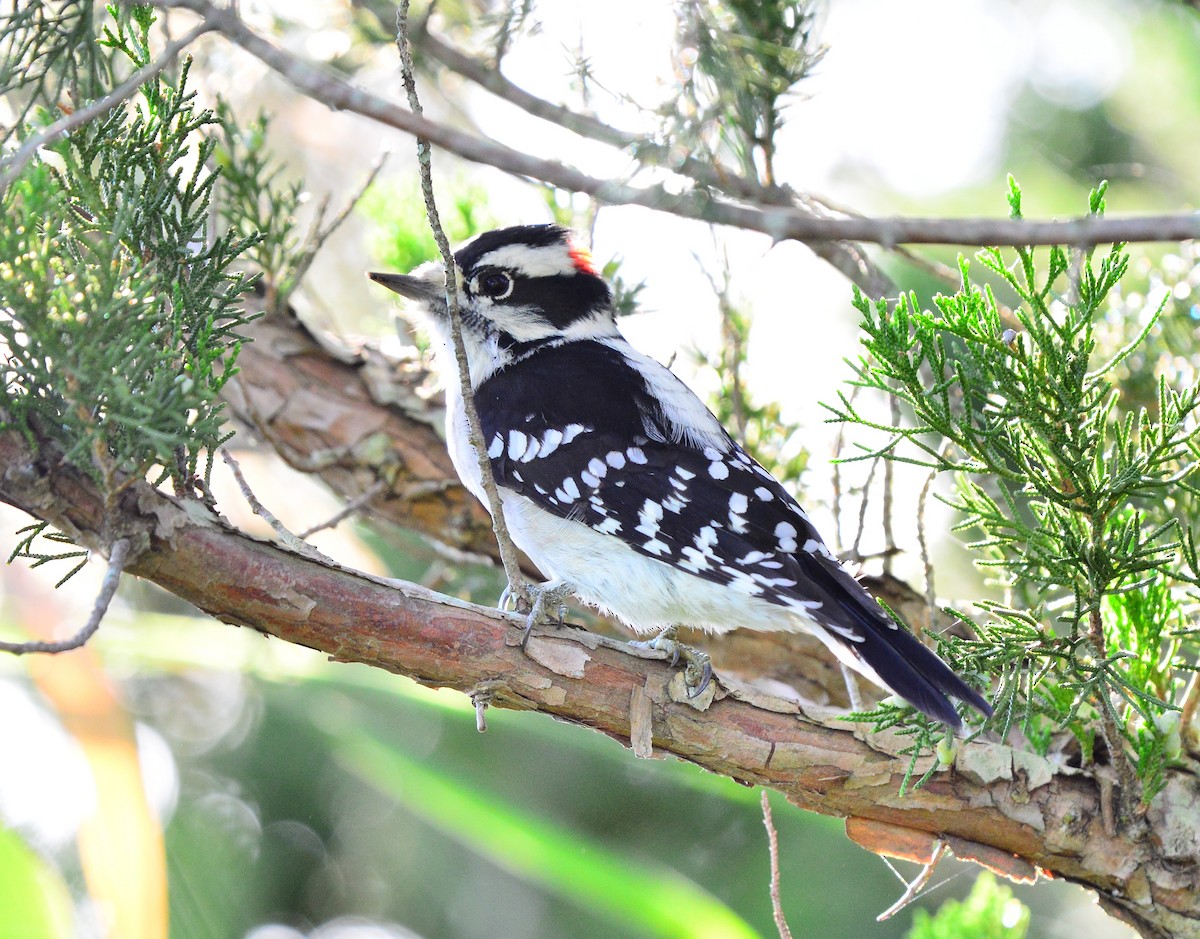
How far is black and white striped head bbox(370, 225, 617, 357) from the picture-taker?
226 centimetres

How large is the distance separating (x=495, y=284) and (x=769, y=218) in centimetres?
139

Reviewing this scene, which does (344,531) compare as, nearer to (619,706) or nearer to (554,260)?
(554,260)

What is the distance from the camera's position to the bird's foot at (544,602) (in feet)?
5.16

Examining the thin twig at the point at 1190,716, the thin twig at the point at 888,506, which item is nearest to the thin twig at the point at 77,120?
the thin twig at the point at 888,506

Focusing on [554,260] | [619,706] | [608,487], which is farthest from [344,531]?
[619,706]

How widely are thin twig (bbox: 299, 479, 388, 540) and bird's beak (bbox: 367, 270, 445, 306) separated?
1.37 feet

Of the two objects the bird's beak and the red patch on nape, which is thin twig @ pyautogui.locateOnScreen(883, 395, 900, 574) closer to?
the red patch on nape

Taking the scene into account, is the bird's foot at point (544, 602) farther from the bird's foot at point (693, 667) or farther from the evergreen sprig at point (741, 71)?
the evergreen sprig at point (741, 71)

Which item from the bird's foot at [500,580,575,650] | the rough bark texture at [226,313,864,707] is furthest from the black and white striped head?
the bird's foot at [500,580,575,650]

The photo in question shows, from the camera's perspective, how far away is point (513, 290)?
7.65ft

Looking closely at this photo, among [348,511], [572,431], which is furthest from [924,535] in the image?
[348,511]

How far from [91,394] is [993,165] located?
149 inches

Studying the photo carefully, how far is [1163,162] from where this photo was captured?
3.65 m

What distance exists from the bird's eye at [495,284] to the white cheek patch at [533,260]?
2 cm
